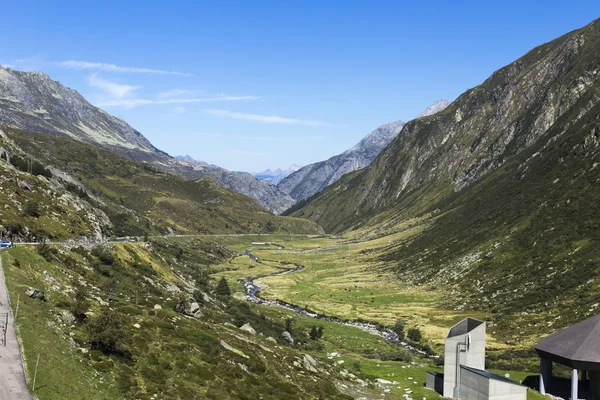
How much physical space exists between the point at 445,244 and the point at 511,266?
159 feet

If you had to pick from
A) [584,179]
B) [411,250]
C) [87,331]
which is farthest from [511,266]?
[87,331]

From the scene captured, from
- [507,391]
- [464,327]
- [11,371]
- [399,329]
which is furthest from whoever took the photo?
[399,329]

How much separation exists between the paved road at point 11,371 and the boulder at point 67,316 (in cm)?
404

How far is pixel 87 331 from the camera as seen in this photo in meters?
35.8

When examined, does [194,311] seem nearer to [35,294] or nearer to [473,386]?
[35,294]

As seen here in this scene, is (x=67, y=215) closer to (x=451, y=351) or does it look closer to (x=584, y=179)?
(x=451, y=351)

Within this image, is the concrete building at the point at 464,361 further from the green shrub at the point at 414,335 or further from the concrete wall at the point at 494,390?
the green shrub at the point at 414,335

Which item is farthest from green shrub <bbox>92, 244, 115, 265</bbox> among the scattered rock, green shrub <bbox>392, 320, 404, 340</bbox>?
green shrub <bbox>392, 320, 404, 340</bbox>

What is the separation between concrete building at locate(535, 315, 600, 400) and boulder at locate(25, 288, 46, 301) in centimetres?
4411

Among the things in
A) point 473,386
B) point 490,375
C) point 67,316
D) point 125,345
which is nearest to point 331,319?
point 473,386

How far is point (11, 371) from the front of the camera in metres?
25.8

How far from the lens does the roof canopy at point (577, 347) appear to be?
1558 inches

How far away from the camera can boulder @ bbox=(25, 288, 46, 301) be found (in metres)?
38.2

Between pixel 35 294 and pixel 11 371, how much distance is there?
14237 mm
